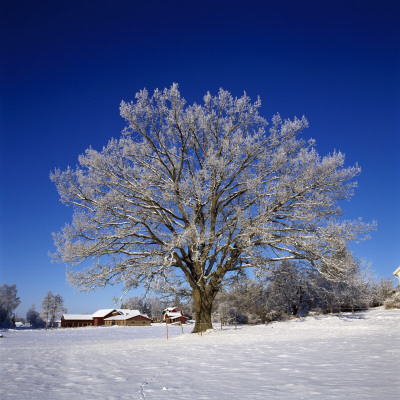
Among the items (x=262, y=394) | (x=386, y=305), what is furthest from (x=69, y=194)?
(x=386, y=305)

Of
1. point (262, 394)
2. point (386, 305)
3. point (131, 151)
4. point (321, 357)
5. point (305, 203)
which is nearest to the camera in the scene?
point (262, 394)

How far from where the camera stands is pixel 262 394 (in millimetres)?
4492

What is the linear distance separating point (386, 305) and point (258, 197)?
22.7 m

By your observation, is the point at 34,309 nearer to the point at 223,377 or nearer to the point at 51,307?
the point at 51,307

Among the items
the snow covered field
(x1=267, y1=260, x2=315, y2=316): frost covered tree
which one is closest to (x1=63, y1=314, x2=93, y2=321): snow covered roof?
(x1=267, y1=260, x2=315, y2=316): frost covered tree

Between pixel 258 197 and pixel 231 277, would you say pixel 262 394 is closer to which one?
pixel 258 197

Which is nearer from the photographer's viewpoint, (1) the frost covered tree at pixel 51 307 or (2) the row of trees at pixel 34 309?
(2) the row of trees at pixel 34 309

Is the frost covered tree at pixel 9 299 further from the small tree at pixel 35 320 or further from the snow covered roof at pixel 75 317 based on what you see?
the snow covered roof at pixel 75 317

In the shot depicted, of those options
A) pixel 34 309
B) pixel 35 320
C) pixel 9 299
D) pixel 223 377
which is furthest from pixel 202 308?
pixel 34 309

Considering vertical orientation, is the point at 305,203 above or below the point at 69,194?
below

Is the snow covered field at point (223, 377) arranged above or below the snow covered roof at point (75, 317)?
above

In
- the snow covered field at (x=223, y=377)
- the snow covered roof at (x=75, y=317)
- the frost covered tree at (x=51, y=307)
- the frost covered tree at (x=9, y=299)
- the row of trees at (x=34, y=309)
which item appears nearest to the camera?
the snow covered field at (x=223, y=377)

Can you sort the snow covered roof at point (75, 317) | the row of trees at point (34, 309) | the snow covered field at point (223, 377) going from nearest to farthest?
the snow covered field at point (223, 377), the row of trees at point (34, 309), the snow covered roof at point (75, 317)

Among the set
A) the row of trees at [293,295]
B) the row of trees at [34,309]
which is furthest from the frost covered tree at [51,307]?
the row of trees at [293,295]
